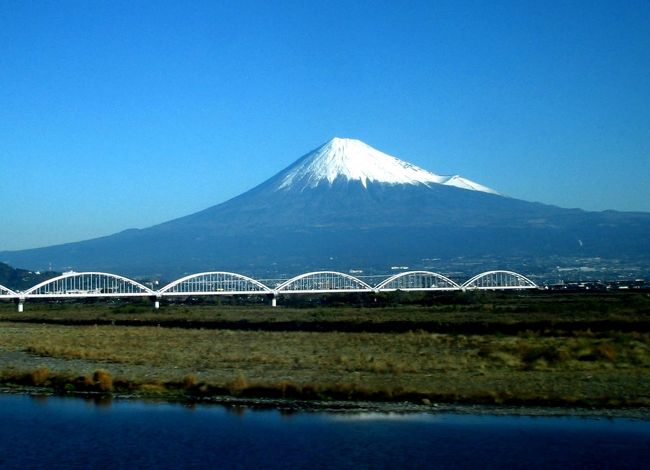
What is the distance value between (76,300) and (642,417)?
108962 mm

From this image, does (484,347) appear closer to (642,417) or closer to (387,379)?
(387,379)

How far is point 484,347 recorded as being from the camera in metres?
32.6

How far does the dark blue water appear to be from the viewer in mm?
15766

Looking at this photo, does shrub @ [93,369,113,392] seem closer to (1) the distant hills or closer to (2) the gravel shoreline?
(2) the gravel shoreline

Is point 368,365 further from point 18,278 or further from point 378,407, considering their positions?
point 18,278

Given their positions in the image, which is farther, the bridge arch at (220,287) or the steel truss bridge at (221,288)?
the bridge arch at (220,287)

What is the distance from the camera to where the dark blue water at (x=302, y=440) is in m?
15.8

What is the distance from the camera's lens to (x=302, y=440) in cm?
1747

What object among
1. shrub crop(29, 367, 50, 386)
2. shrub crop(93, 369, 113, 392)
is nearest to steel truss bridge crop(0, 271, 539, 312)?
shrub crop(29, 367, 50, 386)

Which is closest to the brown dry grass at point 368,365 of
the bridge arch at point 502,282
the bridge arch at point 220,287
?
the bridge arch at point 220,287

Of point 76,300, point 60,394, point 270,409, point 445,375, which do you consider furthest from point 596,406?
point 76,300

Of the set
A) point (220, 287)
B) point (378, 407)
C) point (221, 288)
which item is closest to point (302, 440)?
point (378, 407)

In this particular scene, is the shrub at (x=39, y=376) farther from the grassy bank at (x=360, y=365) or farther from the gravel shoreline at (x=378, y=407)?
the gravel shoreline at (x=378, y=407)

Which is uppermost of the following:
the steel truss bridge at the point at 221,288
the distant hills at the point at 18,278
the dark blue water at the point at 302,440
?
the distant hills at the point at 18,278
